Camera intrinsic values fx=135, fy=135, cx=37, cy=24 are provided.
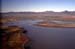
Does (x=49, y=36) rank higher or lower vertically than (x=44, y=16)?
lower

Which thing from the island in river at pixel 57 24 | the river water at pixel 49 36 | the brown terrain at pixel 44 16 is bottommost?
the river water at pixel 49 36

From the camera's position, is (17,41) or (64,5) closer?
(17,41)

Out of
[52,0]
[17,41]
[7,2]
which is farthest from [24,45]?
[52,0]

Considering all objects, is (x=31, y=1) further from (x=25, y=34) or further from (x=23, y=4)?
(x=25, y=34)

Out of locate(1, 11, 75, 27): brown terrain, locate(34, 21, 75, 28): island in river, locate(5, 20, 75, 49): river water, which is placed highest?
locate(1, 11, 75, 27): brown terrain

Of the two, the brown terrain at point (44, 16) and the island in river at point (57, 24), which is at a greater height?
the brown terrain at point (44, 16)

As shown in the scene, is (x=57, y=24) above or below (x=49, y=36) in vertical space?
above

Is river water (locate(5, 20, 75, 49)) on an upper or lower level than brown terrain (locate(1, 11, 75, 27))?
lower

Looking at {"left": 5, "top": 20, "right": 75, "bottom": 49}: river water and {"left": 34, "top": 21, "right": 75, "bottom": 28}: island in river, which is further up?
{"left": 34, "top": 21, "right": 75, "bottom": 28}: island in river
